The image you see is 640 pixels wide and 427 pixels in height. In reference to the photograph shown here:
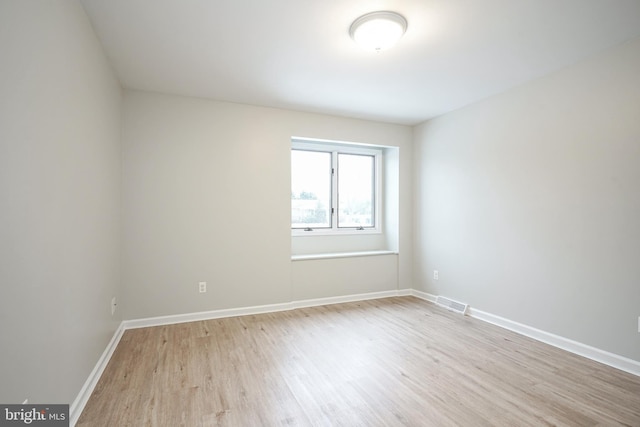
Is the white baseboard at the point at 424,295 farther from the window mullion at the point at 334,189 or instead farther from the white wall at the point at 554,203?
the window mullion at the point at 334,189

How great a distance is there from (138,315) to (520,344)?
390cm

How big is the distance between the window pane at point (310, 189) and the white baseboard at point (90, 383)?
2.50m

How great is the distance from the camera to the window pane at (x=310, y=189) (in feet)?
14.9

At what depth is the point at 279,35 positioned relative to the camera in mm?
2342

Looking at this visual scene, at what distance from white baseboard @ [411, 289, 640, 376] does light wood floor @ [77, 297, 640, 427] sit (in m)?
0.08

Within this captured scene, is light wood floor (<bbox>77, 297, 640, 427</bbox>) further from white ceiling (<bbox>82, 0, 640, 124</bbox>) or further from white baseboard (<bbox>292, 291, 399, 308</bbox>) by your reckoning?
white ceiling (<bbox>82, 0, 640, 124</bbox>)

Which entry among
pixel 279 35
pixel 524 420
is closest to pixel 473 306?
pixel 524 420

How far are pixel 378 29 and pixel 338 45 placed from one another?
41 cm

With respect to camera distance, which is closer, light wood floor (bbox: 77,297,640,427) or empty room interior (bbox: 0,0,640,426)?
empty room interior (bbox: 0,0,640,426)

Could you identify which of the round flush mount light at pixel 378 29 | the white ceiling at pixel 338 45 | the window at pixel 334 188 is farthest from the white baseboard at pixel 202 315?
the round flush mount light at pixel 378 29

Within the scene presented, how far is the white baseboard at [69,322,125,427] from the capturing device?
1779 millimetres

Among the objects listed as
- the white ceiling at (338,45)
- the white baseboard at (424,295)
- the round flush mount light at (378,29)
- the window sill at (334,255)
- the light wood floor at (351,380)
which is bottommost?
the light wood floor at (351,380)

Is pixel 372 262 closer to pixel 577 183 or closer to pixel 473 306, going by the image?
pixel 473 306

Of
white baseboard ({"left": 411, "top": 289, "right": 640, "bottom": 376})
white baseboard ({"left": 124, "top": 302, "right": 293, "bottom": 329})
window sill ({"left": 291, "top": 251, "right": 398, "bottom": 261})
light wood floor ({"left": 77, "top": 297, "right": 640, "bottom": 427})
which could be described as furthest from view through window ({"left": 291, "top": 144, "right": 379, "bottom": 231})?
white baseboard ({"left": 411, "top": 289, "right": 640, "bottom": 376})
